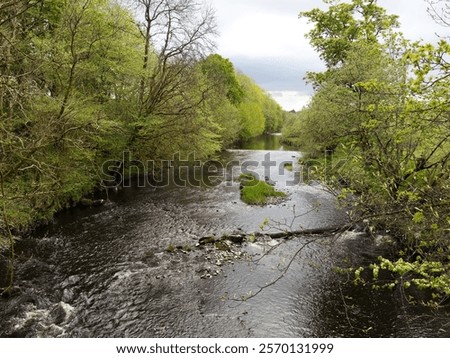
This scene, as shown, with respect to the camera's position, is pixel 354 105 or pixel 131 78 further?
pixel 131 78

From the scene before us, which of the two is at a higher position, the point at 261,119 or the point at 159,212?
the point at 261,119

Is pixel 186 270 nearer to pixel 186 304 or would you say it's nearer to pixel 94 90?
pixel 186 304

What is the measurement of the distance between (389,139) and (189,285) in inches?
322

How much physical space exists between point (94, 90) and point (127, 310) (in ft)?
46.4

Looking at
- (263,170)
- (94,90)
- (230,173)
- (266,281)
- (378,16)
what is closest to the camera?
(266,281)

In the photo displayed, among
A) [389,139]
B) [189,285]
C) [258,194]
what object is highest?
[389,139]

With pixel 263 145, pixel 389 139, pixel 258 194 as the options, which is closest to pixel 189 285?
pixel 389 139

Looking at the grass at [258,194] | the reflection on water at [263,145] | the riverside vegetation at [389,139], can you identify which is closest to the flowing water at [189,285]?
the riverside vegetation at [389,139]

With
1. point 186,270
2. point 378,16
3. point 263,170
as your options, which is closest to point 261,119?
point 263,170

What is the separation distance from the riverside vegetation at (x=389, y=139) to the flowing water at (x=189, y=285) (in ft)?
3.54

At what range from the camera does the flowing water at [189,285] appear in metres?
8.19

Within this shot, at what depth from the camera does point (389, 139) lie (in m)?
10.7

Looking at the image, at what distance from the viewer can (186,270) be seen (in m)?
11.0

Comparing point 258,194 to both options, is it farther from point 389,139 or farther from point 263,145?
point 263,145
